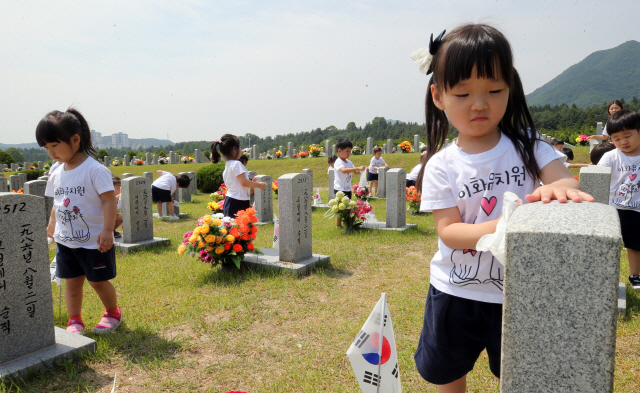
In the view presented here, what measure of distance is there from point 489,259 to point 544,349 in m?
0.53

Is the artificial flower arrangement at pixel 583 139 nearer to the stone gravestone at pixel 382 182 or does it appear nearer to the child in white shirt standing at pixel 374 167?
the stone gravestone at pixel 382 182

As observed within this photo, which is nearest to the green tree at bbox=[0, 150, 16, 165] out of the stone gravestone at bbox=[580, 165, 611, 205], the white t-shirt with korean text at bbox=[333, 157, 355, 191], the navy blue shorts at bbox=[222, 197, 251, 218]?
the white t-shirt with korean text at bbox=[333, 157, 355, 191]

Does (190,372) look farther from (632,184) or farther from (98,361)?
(632,184)

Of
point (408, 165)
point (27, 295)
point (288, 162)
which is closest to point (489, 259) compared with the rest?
point (27, 295)

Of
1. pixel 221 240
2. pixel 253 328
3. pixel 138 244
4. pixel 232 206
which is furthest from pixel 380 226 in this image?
pixel 253 328

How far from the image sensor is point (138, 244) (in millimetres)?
6609

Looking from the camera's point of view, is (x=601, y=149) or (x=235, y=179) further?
(x=235, y=179)

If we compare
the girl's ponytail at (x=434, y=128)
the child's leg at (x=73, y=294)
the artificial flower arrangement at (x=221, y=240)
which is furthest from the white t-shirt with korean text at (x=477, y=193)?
the artificial flower arrangement at (x=221, y=240)

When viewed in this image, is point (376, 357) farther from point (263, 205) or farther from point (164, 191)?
point (164, 191)

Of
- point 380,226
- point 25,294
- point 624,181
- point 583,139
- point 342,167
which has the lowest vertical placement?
point 380,226

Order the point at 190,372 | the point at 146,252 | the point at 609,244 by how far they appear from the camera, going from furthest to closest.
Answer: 1. the point at 146,252
2. the point at 190,372
3. the point at 609,244

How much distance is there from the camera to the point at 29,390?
254 cm

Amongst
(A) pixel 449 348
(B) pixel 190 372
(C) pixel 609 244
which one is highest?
(C) pixel 609 244

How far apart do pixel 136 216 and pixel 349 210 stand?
12.1 ft
